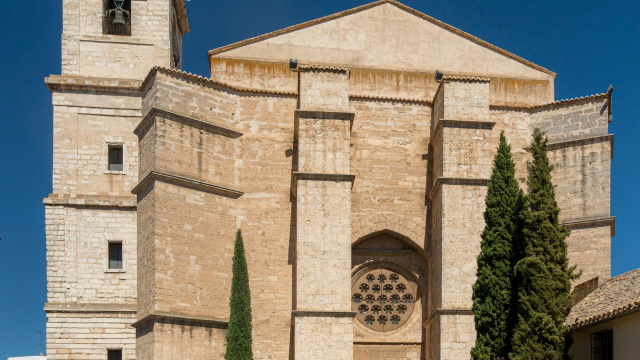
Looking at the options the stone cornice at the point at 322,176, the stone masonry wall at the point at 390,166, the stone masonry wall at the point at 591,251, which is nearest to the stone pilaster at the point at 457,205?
the stone masonry wall at the point at 390,166

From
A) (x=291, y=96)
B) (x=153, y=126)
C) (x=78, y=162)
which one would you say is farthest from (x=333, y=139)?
(x=78, y=162)

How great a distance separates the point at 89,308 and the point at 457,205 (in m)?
7.22

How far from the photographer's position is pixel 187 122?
52.2 feet

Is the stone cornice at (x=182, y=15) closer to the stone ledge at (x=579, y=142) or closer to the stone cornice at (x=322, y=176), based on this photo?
the stone cornice at (x=322, y=176)

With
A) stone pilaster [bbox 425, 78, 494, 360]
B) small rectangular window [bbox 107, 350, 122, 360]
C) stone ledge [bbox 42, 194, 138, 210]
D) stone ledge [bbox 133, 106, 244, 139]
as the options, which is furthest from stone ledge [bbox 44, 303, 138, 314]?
stone pilaster [bbox 425, 78, 494, 360]

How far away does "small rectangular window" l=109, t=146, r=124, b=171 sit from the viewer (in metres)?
18.0

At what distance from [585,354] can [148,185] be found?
7.73 metres

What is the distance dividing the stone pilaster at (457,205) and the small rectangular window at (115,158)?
246 inches

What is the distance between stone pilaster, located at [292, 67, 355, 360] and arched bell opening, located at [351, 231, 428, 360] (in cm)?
162

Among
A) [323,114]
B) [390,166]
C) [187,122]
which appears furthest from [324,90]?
[187,122]

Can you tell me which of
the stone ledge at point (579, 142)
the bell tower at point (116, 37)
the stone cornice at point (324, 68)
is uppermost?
the bell tower at point (116, 37)

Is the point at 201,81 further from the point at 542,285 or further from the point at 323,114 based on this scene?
the point at 542,285

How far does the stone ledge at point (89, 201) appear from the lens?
17416 mm

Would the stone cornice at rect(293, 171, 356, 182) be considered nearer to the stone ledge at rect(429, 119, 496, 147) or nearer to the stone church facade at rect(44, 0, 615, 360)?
the stone church facade at rect(44, 0, 615, 360)
